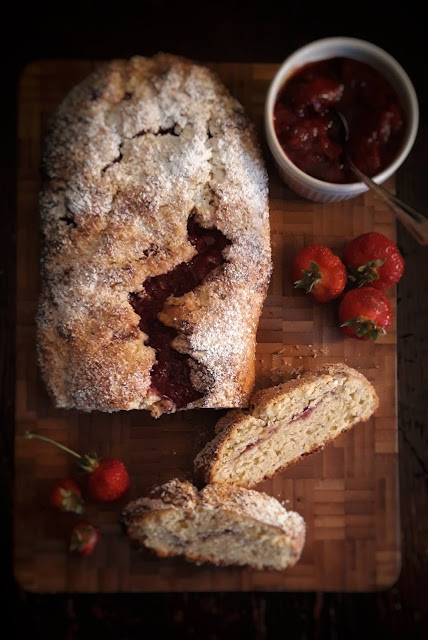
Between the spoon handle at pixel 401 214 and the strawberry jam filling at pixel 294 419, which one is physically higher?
the spoon handle at pixel 401 214

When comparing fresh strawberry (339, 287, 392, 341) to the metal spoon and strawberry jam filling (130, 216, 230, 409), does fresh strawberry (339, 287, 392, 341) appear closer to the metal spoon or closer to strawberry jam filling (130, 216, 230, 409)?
the metal spoon

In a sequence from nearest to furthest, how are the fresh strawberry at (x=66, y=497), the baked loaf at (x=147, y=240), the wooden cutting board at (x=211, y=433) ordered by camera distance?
1. the baked loaf at (x=147, y=240)
2. the fresh strawberry at (x=66, y=497)
3. the wooden cutting board at (x=211, y=433)

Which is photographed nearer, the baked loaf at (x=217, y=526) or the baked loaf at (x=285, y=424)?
the baked loaf at (x=217, y=526)

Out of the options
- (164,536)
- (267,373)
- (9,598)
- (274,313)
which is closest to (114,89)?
(274,313)

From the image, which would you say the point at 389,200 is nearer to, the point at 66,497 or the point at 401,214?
the point at 401,214

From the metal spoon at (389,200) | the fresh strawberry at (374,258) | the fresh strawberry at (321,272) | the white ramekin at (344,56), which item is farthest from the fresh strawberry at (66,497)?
the metal spoon at (389,200)

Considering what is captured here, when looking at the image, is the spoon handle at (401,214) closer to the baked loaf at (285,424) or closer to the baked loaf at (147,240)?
the baked loaf at (147,240)

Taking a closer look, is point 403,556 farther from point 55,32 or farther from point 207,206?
point 55,32
